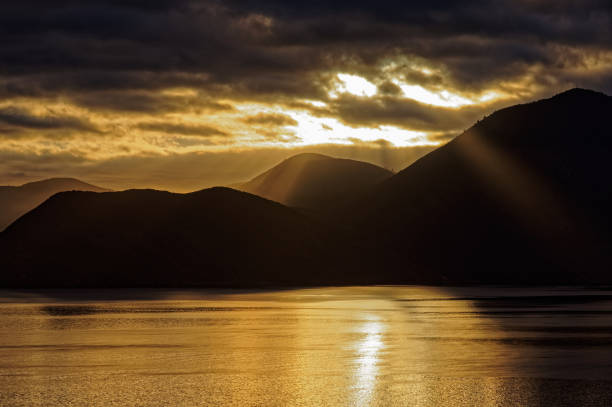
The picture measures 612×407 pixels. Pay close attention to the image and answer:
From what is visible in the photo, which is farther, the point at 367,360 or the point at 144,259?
the point at 144,259

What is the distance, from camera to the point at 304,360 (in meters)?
41.5

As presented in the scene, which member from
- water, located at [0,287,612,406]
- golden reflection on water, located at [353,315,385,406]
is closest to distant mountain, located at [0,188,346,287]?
water, located at [0,287,612,406]

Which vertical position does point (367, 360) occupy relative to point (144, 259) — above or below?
below

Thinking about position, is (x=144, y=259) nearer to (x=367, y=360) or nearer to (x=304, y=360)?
(x=304, y=360)

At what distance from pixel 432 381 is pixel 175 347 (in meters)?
17.6

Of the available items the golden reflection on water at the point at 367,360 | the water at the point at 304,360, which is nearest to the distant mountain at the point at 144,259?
the water at the point at 304,360

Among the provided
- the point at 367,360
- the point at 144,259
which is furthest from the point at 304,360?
the point at 144,259

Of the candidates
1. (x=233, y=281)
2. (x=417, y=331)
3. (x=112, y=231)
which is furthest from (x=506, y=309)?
(x=112, y=231)

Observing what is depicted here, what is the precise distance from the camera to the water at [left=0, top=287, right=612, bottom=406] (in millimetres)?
→ 30797

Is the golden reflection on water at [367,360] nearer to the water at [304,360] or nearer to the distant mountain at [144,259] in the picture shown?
the water at [304,360]

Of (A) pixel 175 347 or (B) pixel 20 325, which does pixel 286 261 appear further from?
(A) pixel 175 347

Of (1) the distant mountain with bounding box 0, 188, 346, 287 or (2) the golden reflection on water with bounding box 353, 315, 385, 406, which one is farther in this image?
(1) the distant mountain with bounding box 0, 188, 346, 287

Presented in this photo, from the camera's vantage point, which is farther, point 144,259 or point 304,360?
point 144,259

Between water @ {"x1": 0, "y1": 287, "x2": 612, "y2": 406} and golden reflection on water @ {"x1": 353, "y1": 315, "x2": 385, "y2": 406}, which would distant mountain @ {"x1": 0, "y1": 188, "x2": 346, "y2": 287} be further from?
golden reflection on water @ {"x1": 353, "y1": 315, "x2": 385, "y2": 406}
